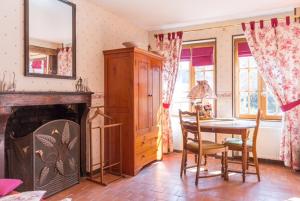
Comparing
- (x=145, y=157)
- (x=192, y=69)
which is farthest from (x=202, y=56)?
(x=145, y=157)

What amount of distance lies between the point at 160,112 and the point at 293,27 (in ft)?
8.03

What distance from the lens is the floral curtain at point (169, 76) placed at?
15.2ft

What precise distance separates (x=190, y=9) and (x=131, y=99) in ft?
5.56

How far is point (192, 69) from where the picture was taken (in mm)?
4730

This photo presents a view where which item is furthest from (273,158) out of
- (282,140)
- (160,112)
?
(160,112)

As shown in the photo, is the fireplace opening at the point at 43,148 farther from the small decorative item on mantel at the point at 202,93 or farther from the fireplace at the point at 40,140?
the small decorative item on mantel at the point at 202,93

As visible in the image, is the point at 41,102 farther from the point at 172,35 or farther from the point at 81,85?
the point at 172,35

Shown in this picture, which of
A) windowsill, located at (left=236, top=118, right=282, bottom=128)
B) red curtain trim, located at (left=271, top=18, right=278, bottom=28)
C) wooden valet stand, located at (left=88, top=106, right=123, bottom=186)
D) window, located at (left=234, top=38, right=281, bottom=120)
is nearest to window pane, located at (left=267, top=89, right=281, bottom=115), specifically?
window, located at (left=234, top=38, right=281, bottom=120)

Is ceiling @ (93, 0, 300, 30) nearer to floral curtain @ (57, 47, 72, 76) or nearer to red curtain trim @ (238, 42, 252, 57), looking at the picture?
red curtain trim @ (238, 42, 252, 57)

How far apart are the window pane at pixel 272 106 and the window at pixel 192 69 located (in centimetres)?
91

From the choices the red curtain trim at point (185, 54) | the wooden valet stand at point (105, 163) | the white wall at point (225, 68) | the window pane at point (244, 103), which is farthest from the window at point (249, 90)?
the wooden valet stand at point (105, 163)

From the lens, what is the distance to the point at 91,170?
131 inches

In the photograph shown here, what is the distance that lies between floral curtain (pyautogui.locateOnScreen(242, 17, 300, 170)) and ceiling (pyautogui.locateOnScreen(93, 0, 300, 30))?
245mm

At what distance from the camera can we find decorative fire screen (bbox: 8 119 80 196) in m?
2.53
